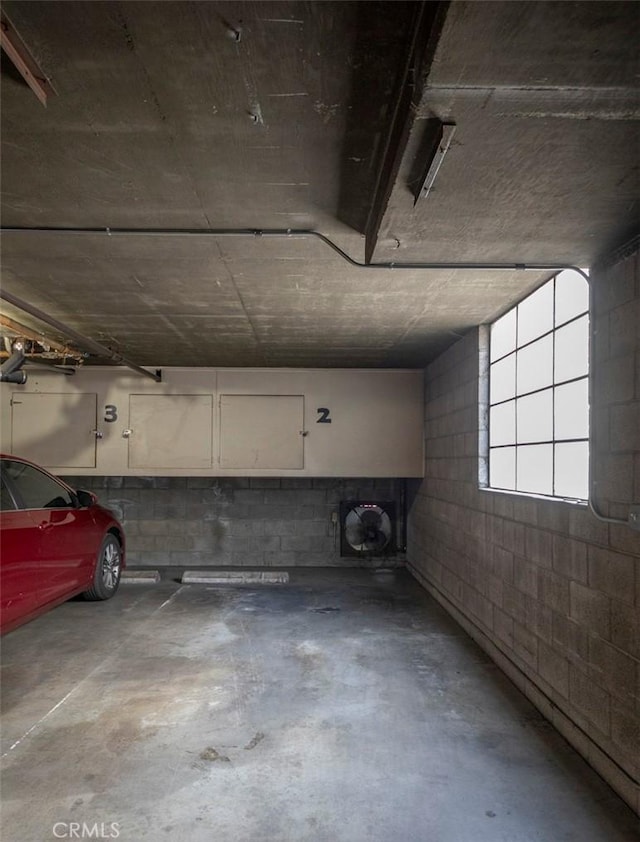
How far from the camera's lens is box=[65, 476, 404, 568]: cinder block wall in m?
7.55

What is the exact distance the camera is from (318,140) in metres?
2.03

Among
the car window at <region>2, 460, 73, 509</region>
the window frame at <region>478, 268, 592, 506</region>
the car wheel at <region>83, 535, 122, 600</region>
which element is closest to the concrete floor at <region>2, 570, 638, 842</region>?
the car wheel at <region>83, 535, 122, 600</region>

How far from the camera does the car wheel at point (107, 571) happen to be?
5.33 meters

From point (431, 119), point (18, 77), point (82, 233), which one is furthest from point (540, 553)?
point (18, 77)

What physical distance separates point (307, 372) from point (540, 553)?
164 inches

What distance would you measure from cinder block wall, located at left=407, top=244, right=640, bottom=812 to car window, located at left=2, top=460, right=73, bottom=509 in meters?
3.50

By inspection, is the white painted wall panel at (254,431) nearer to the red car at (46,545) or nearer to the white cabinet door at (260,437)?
the white cabinet door at (260,437)

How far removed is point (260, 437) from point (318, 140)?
16.5ft

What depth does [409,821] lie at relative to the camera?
7.01ft

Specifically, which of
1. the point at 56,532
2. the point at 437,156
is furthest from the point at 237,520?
the point at 437,156

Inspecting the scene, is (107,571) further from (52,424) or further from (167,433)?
(52,424)

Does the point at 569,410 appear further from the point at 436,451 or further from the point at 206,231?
the point at 436,451

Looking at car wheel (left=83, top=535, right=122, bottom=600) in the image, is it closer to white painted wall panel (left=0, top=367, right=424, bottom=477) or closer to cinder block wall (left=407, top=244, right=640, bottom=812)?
white painted wall panel (left=0, top=367, right=424, bottom=477)

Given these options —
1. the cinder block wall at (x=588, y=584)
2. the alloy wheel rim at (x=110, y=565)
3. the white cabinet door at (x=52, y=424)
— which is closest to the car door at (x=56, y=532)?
the alloy wheel rim at (x=110, y=565)
